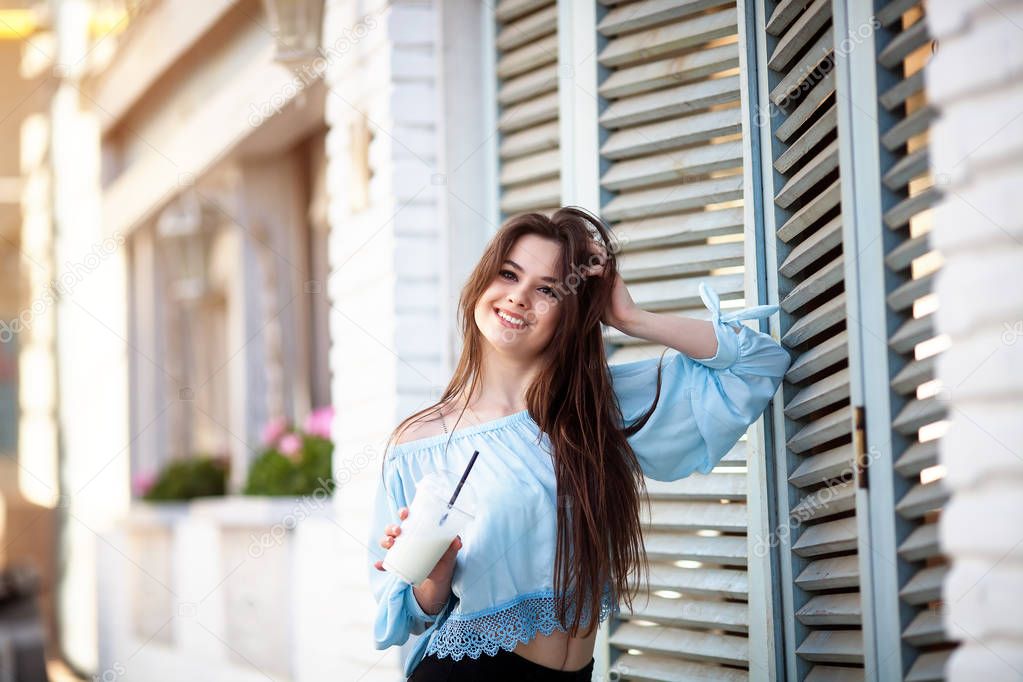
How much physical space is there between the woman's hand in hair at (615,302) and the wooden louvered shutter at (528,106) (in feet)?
2.96

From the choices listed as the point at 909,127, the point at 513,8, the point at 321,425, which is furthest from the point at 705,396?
the point at 321,425

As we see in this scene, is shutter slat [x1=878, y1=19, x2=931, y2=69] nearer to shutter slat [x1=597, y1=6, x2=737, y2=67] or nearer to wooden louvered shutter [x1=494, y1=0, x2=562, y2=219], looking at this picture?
shutter slat [x1=597, y1=6, x2=737, y2=67]

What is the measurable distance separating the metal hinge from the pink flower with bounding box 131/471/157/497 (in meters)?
6.21

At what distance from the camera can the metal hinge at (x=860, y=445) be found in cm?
213

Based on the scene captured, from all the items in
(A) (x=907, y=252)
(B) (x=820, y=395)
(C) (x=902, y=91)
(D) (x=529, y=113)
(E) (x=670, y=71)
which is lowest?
(B) (x=820, y=395)

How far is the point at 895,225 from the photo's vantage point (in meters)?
2.07

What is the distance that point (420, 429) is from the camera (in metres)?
2.46

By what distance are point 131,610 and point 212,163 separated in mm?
2763

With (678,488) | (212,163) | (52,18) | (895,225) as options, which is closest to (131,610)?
(212,163)

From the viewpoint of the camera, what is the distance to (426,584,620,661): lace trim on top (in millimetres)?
2277

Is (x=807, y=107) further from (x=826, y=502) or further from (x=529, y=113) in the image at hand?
(x=529, y=113)

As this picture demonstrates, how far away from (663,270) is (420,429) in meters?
0.74

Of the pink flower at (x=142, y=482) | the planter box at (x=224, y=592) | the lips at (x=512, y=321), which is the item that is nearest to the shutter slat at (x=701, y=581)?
the lips at (x=512, y=321)

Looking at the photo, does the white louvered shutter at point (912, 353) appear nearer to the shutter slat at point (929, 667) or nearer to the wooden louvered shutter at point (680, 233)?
the shutter slat at point (929, 667)
